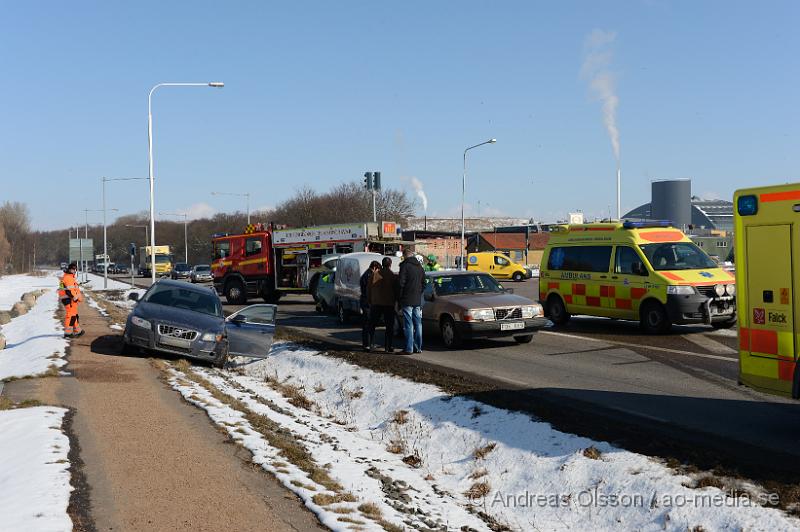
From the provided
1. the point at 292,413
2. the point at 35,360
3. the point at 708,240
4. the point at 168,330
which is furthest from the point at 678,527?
the point at 708,240

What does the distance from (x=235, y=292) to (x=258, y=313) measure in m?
16.5

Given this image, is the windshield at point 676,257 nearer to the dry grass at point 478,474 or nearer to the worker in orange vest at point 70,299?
the dry grass at point 478,474

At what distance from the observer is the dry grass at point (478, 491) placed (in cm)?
698

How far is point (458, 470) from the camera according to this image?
7.71 m

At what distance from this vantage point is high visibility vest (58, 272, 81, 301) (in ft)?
54.9

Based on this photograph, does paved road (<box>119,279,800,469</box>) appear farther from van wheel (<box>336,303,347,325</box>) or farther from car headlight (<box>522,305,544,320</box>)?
van wheel (<box>336,303,347,325</box>)

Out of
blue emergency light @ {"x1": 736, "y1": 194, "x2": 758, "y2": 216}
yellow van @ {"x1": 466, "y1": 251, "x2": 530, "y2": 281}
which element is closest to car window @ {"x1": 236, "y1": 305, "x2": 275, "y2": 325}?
blue emergency light @ {"x1": 736, "y1": 194, "x2": 758, "y2": 216}

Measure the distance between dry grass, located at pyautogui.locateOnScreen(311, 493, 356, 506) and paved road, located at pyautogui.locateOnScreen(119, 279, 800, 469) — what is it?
3.22 m

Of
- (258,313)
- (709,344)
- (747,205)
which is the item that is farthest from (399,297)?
(747,205)

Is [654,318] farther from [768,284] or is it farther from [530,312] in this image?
[768,284]

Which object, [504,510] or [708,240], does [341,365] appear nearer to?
[504,510]

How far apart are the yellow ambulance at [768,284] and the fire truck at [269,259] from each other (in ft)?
71.9

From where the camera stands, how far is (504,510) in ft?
21.6

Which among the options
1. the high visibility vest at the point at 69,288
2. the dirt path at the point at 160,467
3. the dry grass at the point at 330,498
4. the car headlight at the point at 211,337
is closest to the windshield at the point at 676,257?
the car headlight at the point at 211,337
